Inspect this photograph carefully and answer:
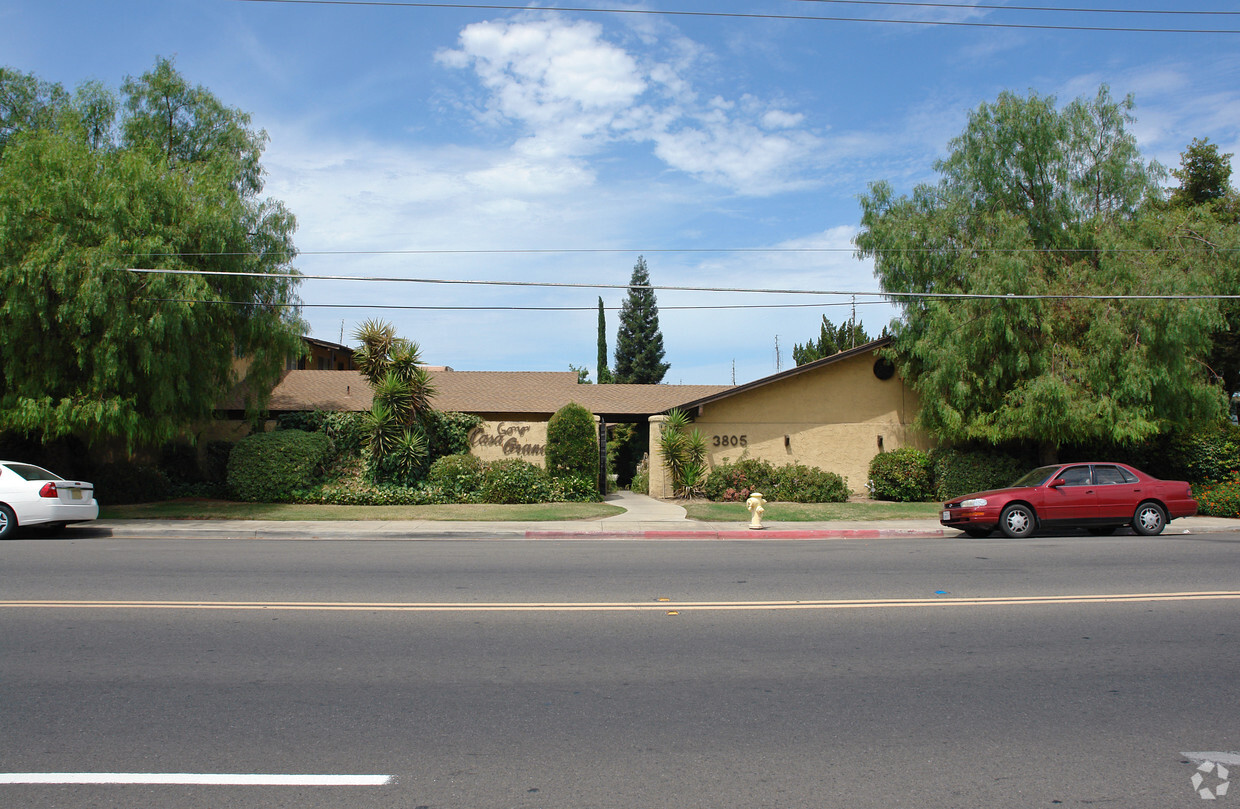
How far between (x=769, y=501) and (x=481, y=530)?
888cm

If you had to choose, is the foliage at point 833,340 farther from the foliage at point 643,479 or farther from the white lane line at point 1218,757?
the white lane line at point 1218,757

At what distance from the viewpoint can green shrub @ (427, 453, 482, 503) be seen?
67.4ft

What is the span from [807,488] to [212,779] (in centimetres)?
1908

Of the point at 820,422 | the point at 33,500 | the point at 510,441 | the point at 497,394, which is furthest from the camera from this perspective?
the point at 497,394

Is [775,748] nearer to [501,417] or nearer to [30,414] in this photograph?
[30,414]

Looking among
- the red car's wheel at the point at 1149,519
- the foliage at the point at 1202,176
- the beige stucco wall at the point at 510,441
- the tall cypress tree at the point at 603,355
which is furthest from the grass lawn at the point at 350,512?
the tall cypress tree at the point at 603,355

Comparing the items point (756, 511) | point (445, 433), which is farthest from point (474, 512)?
point (756, 511)

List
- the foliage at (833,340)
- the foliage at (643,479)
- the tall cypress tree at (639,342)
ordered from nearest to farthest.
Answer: the foliage at (643,479), the foliage at (833,340), the tall cypress tree at (639,342)

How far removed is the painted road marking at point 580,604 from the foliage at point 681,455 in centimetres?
1405

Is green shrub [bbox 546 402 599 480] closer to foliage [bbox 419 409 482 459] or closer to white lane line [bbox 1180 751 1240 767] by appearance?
foliage [bbox 419 409 482 459]

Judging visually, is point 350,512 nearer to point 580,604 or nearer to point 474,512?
point 474,512

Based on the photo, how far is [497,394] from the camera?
94.9 ft

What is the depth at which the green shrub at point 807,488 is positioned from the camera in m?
21.7

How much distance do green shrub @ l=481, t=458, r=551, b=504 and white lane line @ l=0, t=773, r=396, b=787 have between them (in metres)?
16.3
